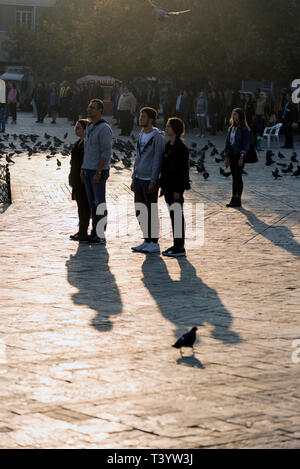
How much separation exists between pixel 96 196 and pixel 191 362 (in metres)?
4.93

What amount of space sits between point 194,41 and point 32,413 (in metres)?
32.5

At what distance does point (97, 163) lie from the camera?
10.4 meters

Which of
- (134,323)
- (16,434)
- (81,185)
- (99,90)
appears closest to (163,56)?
(99,90)

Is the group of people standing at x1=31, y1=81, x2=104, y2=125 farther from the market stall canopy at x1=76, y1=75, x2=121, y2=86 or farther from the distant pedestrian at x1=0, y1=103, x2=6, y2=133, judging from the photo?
the market stall canopy at x1=76, y1=75, x2=121, y2=86

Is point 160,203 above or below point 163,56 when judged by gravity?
below

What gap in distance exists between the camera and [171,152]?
9914mm

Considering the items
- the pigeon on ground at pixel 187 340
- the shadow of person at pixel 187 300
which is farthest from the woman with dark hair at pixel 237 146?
the pigeon on ground at pixel 187 340

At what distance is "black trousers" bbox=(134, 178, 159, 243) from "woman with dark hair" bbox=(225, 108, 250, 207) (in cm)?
353

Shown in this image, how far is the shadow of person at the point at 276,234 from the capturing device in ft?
34.1

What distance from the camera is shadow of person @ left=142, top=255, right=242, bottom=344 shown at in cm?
667

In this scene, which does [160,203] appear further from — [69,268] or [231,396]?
[231,396]

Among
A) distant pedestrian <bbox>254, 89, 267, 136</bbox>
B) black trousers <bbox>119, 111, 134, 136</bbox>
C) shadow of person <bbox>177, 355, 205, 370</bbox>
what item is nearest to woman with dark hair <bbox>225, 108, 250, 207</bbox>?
shadow of person <bbox>177, 355, 205, 370</bbox>

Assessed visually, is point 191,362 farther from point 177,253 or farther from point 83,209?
point 83,209

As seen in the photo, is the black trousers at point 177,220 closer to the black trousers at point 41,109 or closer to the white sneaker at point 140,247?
the white sneaker at point 140,247
